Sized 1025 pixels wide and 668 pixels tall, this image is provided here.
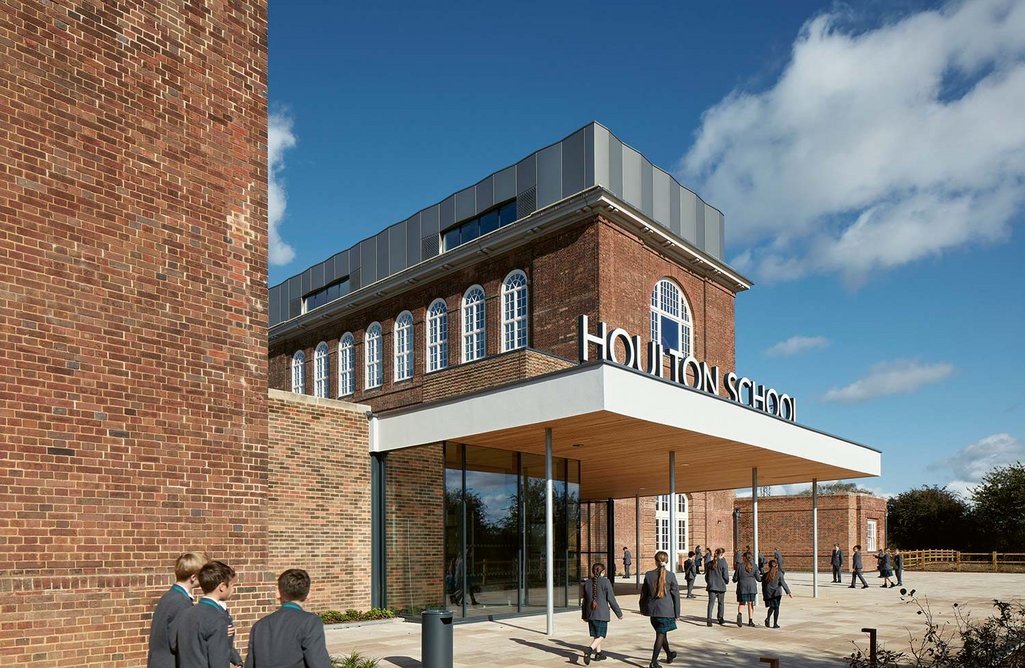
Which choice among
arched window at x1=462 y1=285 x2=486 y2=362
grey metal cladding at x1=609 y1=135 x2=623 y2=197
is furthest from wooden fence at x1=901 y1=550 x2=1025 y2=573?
grey metal cladding at x1=609 y1=135 x2=623 y2=197

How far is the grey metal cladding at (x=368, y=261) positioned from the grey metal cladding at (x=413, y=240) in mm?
2837

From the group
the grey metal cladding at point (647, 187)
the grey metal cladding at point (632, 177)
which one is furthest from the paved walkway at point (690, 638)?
the grey metal cladding at point (647, 187)

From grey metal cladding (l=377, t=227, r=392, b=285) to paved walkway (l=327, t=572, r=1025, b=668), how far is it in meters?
20.2

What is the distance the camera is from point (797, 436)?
21.6 meters

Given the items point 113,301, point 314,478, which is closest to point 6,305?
point 113,301

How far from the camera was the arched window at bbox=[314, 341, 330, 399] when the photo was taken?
140 ft

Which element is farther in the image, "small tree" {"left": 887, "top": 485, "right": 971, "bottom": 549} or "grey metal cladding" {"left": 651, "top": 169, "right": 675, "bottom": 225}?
"small tree" {"left": 887, "top": 485, "right": 971, "bottom": 549}

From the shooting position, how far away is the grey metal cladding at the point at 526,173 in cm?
3164

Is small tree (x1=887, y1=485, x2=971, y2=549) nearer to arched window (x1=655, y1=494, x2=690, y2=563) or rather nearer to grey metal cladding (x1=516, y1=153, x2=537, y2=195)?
arched window (x1=655, y1=494, x2=690, y2=563)

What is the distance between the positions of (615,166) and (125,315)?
23141mm

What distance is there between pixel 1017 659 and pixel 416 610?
1204cm

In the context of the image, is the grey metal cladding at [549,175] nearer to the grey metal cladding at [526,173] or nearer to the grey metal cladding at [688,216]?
the grey metal cladding at [526,173]

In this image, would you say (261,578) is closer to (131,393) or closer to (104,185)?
(131,393)

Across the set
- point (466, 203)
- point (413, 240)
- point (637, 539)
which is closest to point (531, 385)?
point (637, 539)
